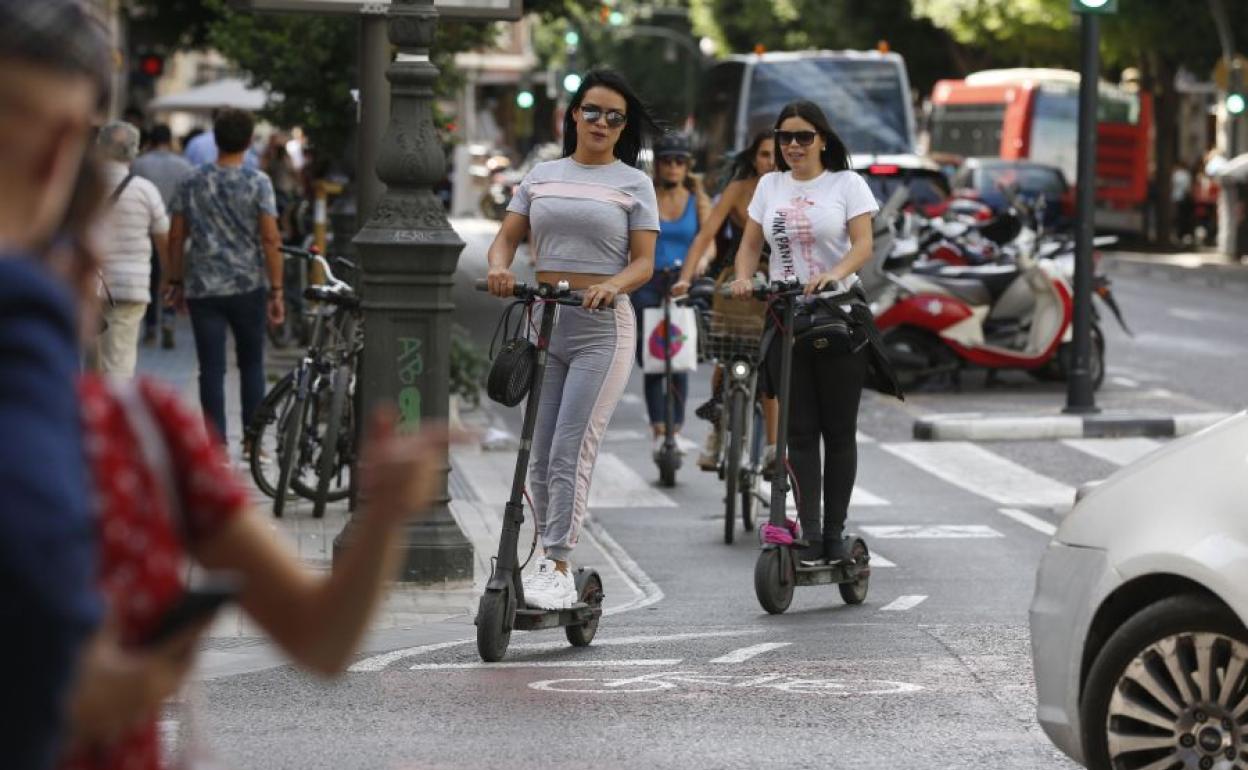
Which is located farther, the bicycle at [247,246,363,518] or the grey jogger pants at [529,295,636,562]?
the bicycle at [247,246,363,518]

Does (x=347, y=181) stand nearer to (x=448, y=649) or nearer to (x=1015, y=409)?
(x=1015, y=409)

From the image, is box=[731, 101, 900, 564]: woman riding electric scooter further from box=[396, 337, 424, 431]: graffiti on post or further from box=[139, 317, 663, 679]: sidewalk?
box=[396, 337, 424, 431]: graffiti on post

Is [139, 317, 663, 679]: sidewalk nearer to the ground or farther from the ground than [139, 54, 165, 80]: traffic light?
nearer to the ground

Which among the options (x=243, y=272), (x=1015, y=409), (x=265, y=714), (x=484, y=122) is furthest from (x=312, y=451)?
(x=484, y=122)

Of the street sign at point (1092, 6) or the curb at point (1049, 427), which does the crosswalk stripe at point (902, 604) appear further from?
the street sign at point (1092, 6)

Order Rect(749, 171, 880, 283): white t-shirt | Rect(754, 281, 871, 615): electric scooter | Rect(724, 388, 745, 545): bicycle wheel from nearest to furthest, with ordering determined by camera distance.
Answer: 1. Rect(754, 281, 871, 615): electric scooter
2. Rect(749, 171, 880, 283): white t-shirt
3. Rect(724, 388, 745, 545): bicycle wheel

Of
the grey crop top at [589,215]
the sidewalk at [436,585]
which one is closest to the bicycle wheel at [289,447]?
the sidewalk at [436,585]

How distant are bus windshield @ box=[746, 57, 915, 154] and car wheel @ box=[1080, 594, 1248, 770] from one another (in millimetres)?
28257

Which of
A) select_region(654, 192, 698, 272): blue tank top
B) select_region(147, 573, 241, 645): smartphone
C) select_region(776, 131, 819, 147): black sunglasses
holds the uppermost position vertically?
select_region(776, 131, 819, 147): black sunglasses

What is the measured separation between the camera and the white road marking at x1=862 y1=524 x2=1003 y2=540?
38.4 ft

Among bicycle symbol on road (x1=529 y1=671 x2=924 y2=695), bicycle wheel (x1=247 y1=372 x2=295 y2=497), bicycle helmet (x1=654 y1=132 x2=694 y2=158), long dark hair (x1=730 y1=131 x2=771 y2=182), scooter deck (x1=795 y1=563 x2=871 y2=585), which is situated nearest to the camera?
bicycle symbol on road (x1=529 y1=671 x2=924 y2=695)

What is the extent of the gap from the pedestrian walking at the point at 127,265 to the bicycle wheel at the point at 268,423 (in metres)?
0.73

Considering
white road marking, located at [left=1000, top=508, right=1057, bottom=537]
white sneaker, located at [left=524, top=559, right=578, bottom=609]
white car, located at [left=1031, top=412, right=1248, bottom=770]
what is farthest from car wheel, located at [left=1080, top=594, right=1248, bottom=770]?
white road marking, located at [left=1000, top=508, right=1057, bottom=537]

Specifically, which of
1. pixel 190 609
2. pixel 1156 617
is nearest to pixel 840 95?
pixel 1156 617
